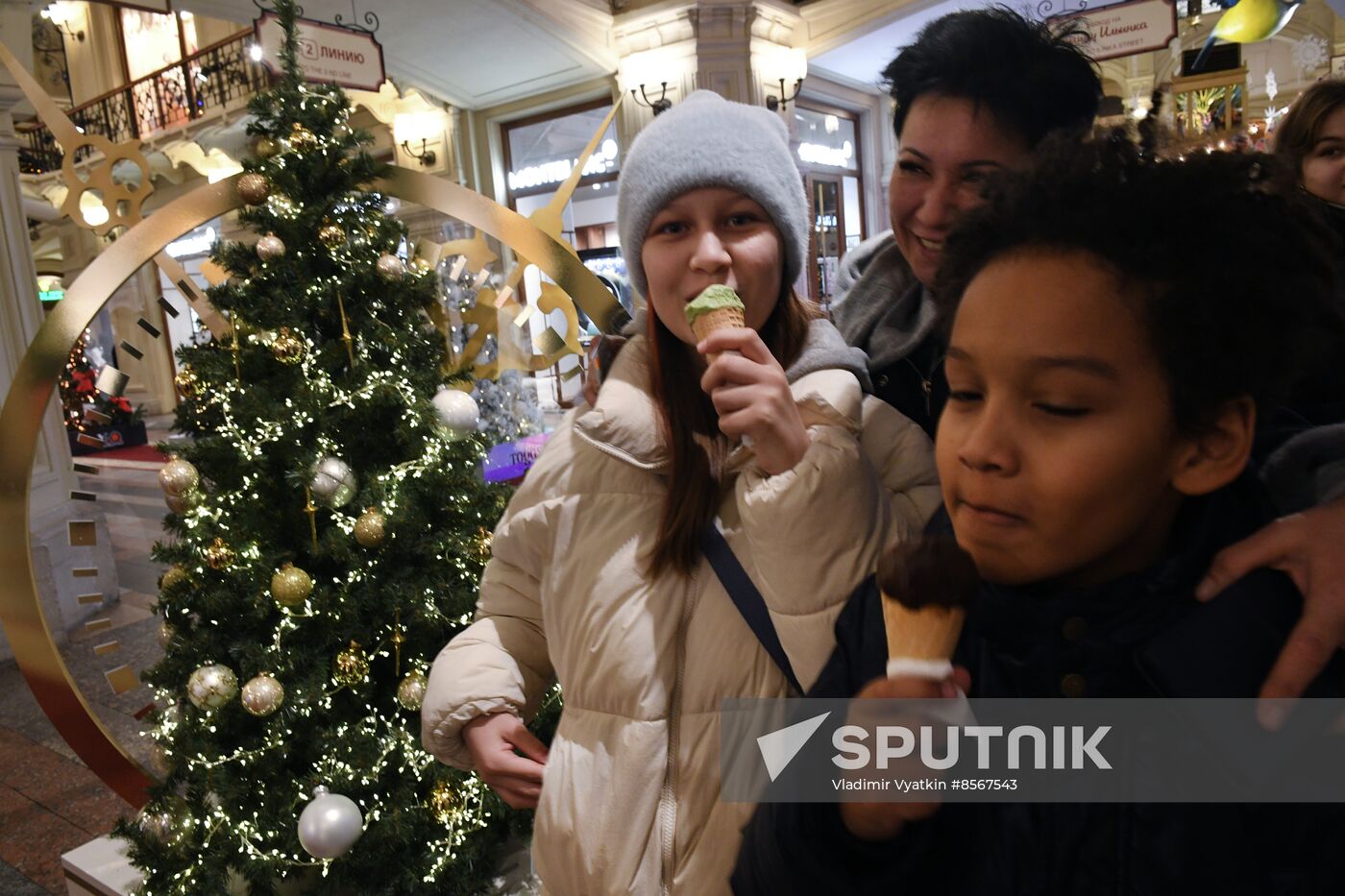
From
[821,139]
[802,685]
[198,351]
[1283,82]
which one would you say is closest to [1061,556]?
[802,685]

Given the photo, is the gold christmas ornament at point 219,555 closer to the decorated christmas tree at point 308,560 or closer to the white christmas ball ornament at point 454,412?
the decorated christmas tree at point 308,560

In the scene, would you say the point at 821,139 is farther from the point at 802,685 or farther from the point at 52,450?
the point at 802,685

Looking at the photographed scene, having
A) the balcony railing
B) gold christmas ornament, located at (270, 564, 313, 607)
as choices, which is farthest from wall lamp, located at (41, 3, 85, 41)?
gold christmas ornament, located at (270, 564, 313, 607)

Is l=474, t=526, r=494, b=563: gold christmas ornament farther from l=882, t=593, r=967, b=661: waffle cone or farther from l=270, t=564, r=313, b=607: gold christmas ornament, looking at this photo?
l=882, t=593, r=967, b=661: waffle cone

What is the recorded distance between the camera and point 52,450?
4953mm

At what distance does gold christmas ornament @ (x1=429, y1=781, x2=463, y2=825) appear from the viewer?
2.10 m

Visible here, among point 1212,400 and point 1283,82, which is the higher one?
point 1283,82

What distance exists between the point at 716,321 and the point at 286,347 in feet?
4.86

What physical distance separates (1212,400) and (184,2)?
265 inches

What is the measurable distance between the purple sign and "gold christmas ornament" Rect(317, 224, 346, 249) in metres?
1.66

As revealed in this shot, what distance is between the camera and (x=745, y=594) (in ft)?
3.24

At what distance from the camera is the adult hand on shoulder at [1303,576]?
0.58m

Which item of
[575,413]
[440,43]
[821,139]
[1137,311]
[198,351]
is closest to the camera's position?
[1137,311]
